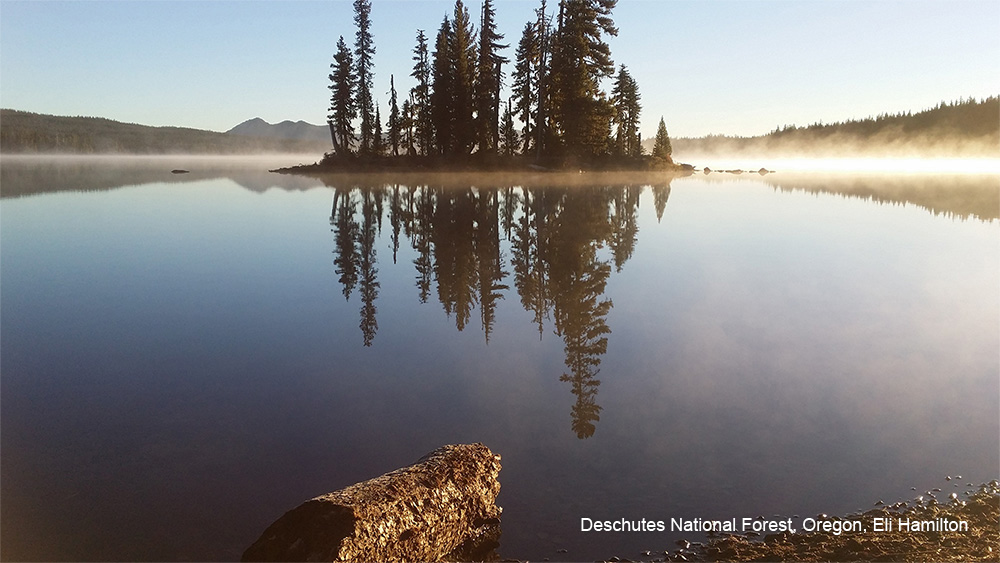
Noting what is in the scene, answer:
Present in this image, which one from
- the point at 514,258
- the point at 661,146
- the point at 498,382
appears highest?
the point at 661,146

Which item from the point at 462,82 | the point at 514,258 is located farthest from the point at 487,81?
the point at 514,258

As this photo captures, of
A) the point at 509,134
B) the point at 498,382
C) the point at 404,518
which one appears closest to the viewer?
the point at 404,518

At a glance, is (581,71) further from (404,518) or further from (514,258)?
(404,518)

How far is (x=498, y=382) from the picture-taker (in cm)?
972

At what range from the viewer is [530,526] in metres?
6.11

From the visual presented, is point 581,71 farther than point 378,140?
No

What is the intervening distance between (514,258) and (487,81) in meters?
53.2

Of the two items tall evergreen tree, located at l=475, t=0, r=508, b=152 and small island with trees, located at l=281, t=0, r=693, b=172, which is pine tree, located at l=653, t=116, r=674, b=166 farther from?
tall evergreen tree, located at l=475, t=0, r=508, b=152

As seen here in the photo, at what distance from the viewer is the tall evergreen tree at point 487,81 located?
2729 inches

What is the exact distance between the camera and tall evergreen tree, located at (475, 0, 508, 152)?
69312 mm

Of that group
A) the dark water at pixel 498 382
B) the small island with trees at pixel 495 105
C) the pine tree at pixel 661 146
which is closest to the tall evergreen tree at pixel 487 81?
the small island with trees at pixel 495 105

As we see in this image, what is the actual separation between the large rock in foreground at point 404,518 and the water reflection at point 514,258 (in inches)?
83.1

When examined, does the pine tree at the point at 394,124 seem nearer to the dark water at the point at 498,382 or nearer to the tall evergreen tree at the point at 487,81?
the tall evergreen tree at the point at 487,81

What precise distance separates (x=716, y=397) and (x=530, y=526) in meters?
4.07
